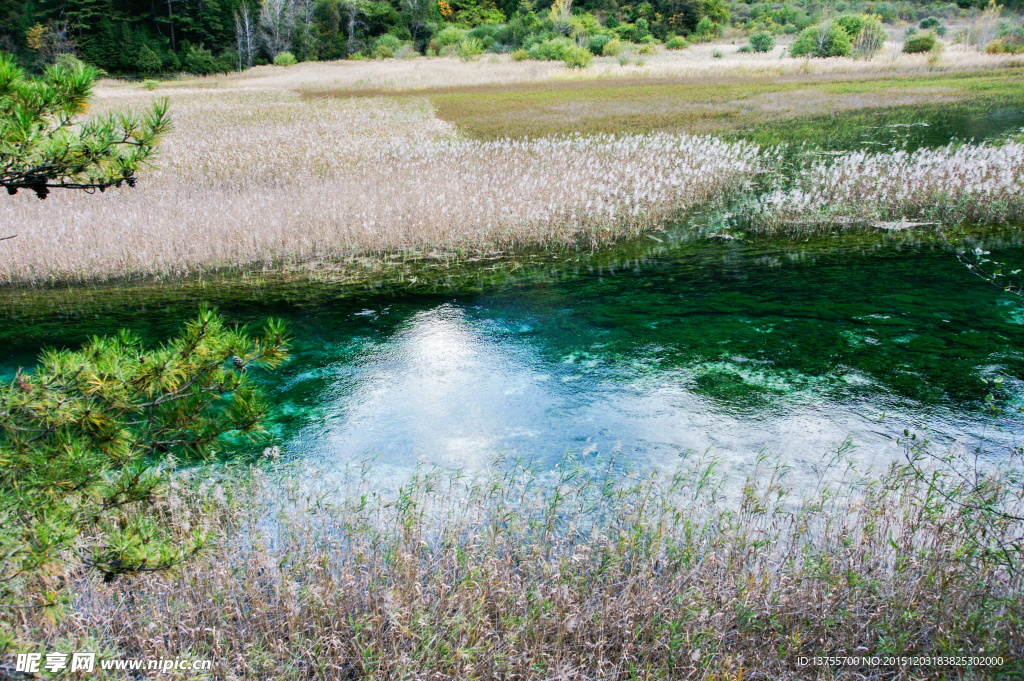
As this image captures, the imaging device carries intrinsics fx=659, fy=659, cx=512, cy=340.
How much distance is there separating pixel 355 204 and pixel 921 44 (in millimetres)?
44949

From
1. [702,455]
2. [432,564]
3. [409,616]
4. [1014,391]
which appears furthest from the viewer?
[1014,391]

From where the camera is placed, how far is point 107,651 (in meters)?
2.67

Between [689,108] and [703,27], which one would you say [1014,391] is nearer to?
[689,108]

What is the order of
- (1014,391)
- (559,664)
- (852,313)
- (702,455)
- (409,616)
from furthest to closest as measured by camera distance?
(852,313) < (1014,391) < (702,455) < (409,616) < (559,664)

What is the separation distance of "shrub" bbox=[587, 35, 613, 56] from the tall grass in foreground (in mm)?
52247

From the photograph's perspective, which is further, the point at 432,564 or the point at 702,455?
the point at 702,455

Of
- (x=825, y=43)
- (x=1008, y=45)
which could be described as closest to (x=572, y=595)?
(x=1008, y=45)

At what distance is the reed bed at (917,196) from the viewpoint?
1144cm

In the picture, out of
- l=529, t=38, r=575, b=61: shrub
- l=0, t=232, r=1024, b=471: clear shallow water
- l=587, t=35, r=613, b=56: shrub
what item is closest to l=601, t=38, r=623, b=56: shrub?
l=587, t=35, r=613, b=56: shrub

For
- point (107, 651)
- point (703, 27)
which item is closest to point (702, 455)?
point (107, 651)

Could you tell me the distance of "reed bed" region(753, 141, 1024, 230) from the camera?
37.5 ft

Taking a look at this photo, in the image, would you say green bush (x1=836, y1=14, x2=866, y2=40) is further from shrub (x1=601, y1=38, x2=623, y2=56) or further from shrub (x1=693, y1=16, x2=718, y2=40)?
shrub (x1=601, y1=38, x2=623, y2=56)

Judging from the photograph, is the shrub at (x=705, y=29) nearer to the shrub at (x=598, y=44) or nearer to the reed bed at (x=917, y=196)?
the shrub at (x=598, y=44)

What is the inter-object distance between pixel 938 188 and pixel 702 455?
9.88m
